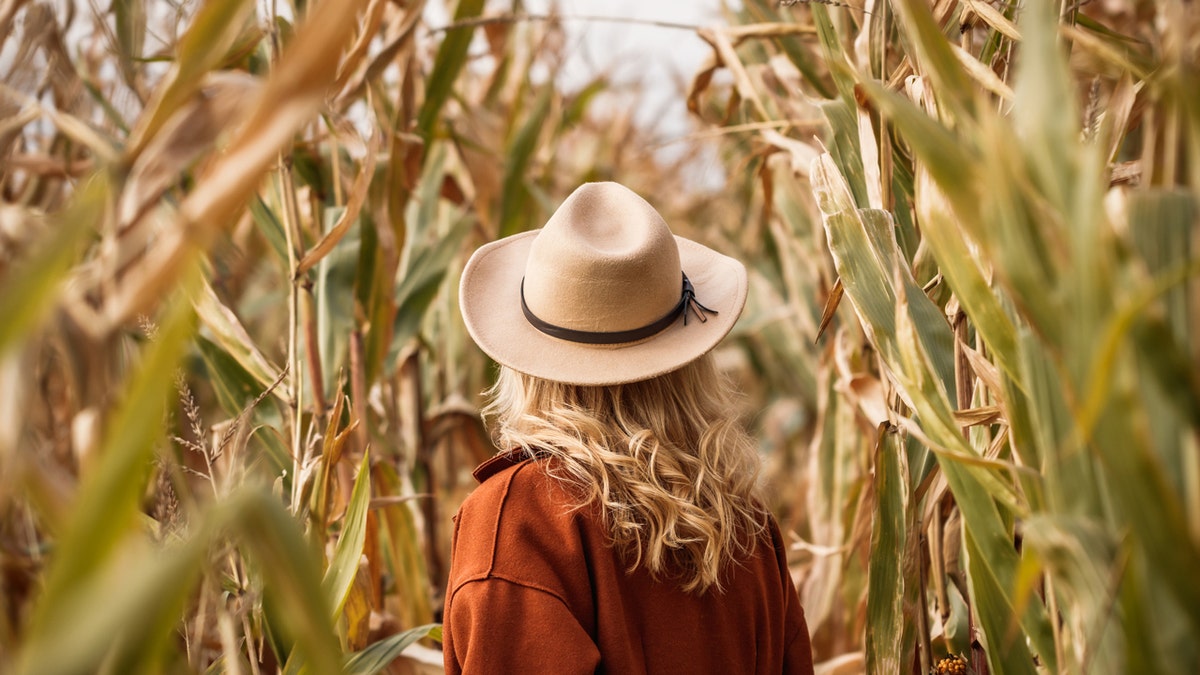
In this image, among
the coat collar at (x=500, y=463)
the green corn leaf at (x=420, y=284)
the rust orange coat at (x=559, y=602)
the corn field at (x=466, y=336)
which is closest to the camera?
the corn field at (x=466, y=336)

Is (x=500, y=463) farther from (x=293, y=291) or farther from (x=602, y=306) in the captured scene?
(x=293, y=291)

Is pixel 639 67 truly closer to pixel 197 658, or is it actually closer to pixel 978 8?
pixel 978 8

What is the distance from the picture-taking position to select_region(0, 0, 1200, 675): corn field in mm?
490

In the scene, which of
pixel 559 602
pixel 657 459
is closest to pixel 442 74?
pixel 657 459

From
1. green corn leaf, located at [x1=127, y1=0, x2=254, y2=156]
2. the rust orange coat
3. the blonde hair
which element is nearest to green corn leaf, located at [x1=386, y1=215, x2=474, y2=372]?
the blonde hair

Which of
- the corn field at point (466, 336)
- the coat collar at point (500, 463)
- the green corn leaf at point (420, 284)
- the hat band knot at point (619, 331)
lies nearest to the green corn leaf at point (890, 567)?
the corn field at point (466, 336)

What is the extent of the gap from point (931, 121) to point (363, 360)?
1.03 meters

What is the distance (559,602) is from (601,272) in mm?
346

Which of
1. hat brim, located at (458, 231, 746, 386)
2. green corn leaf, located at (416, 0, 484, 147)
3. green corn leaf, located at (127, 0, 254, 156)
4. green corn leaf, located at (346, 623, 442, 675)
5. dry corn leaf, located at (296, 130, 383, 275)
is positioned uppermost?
green corn leaf, located at (416, 0, 484, 147)

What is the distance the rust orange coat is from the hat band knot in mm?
148

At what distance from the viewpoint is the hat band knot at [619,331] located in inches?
39.8

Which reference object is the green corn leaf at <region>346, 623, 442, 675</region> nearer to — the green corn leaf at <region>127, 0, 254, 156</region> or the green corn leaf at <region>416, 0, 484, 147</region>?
the green corn leaf at <region>127, 0, 254, 156</region>

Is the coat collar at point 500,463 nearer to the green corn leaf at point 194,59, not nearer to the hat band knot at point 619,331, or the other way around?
the hat band knot at point 619,331

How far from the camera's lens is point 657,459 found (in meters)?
1.01
